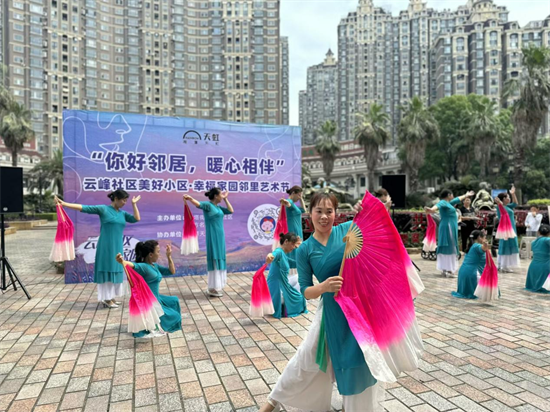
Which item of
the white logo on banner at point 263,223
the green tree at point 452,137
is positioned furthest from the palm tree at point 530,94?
the white logo on banner at point 263,223

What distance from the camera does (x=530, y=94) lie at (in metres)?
22.7

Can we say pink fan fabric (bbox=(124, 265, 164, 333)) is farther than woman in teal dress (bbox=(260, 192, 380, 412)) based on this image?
Yes

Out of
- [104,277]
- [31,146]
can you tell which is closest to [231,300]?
[104,277]

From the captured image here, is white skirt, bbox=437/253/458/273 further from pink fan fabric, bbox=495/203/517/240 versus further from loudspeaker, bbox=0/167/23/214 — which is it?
loudspeaker, bbox=0/167/23/214

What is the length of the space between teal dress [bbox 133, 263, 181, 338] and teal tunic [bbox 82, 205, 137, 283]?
4.72 feet

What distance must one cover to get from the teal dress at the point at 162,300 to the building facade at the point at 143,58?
71349 mm

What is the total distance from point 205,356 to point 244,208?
501cm

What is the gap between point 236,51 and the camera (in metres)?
80.3

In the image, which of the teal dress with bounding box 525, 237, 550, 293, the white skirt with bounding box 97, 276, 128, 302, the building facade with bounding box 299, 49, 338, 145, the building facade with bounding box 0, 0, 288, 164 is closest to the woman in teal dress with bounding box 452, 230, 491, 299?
the teal dress with bounding box 525, 237, 550, 293

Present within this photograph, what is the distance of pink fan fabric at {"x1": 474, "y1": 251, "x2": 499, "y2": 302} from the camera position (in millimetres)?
5605

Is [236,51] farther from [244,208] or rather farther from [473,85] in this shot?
[244,208]

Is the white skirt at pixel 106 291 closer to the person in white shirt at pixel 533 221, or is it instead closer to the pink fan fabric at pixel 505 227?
the pink fan fabric at pixel 505 227

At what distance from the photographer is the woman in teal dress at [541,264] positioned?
21.0 feet

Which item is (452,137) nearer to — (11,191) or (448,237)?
(448,237)
